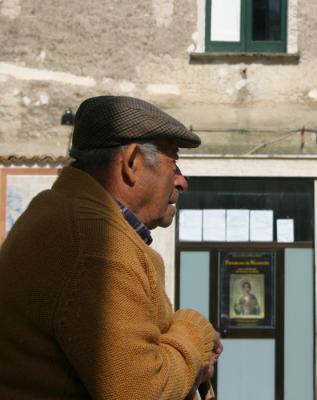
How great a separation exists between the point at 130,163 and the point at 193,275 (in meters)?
6.41

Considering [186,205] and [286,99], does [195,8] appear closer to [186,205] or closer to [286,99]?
[286,99]

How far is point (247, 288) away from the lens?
8.32 m

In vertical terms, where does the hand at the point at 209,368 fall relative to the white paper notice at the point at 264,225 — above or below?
below

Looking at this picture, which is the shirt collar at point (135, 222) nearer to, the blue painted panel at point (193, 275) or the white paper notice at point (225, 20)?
the blue painted panel at point (193, 275)

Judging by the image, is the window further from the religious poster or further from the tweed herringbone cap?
the tweed herringbone cap

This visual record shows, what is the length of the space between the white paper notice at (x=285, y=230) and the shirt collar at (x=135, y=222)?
6341 mm

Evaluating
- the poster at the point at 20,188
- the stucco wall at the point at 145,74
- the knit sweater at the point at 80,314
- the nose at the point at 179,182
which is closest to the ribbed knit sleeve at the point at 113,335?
the knit sweater at the point at 80,314

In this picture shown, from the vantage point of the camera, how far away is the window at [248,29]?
27.6ft

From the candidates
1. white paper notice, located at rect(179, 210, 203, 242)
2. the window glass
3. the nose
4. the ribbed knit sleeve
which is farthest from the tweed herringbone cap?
the window glass

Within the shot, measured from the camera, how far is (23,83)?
821 centimetres

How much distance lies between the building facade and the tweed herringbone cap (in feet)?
20.0

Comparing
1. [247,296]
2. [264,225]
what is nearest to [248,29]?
[264,225]

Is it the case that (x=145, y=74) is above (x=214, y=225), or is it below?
above

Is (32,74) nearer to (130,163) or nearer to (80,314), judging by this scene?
(130,163)
